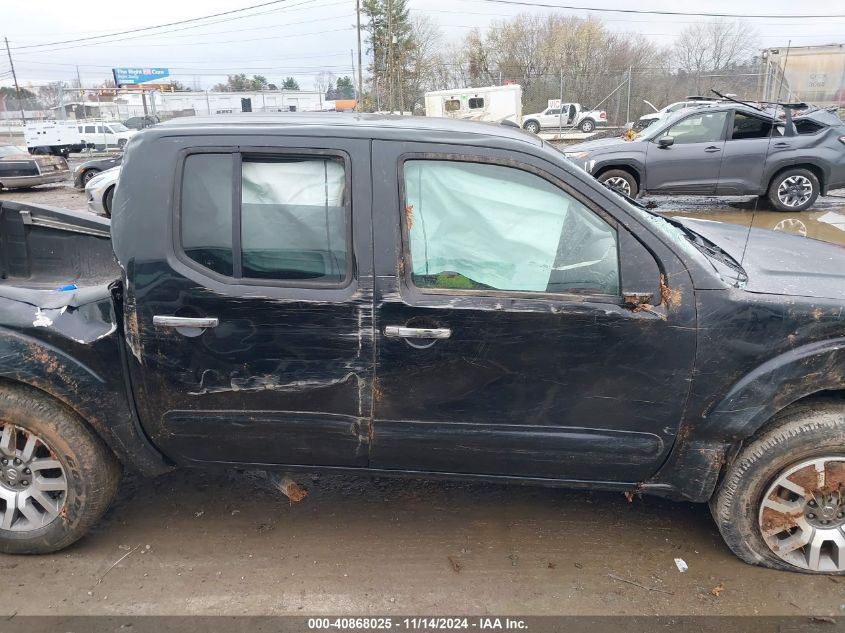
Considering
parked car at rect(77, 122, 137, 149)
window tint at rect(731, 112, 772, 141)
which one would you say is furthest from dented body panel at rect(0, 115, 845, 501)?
parked car at rect(77, 122, 137, 149)

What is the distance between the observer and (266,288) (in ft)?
8.30

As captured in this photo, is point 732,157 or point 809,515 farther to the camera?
point 732,157

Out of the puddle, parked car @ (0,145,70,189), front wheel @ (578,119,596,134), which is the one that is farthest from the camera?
front wheel @ (578,119,596,134)

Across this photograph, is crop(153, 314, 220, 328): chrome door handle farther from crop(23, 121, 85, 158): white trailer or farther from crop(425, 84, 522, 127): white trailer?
crop(23, 121, 85, 158): white trailer

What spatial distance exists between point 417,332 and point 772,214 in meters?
10.7

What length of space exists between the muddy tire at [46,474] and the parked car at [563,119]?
2821 cm

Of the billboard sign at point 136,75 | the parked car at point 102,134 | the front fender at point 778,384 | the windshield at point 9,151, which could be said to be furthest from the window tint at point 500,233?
the billboard sign at point 136,75

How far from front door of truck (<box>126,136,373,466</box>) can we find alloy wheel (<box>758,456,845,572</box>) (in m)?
1.76

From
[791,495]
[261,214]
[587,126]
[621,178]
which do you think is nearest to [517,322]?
[261,214]

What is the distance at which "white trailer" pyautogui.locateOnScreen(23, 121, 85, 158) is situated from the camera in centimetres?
3166

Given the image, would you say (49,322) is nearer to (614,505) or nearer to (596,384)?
(596,384)

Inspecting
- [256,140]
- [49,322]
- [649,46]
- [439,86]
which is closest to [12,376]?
[49,322]

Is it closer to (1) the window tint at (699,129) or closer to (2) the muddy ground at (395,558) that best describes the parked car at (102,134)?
(1) the window tint at (699,129)

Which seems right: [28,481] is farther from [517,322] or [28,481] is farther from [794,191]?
[794,191]
